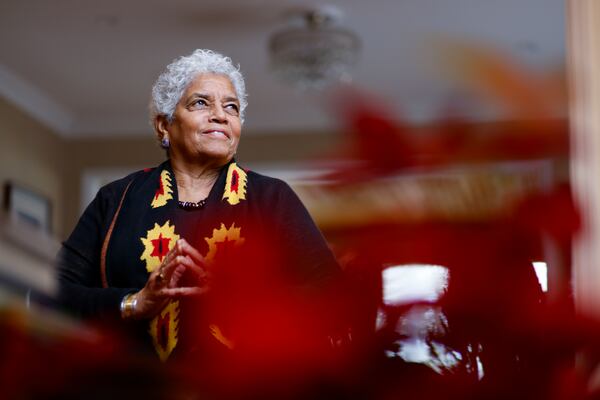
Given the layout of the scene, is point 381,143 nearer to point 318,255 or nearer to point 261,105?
point 318,255

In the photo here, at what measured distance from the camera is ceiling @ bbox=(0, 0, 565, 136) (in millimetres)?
3988

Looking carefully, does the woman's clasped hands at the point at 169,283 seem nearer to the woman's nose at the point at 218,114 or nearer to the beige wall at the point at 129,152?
the woman's nose at the point at 218,114

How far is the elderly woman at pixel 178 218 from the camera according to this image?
67 centimetres

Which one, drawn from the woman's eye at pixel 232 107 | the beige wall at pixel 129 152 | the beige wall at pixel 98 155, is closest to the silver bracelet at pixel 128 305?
the woman's eye at pixel 232 107

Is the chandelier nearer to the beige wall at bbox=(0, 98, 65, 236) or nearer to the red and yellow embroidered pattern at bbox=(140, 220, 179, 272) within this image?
the beige wall at bbox=(0, 98, 65, 236)

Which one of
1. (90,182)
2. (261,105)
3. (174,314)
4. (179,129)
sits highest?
(261,105)

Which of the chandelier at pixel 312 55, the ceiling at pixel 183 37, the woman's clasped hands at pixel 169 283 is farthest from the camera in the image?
the ceiling at pixel 183 37

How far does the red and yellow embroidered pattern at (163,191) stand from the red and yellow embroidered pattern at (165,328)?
114 millimetres

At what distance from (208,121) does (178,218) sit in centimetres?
11

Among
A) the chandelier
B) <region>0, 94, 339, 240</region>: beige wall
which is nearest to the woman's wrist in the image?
the chandelier

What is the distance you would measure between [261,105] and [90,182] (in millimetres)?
1245

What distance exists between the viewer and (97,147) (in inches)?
227

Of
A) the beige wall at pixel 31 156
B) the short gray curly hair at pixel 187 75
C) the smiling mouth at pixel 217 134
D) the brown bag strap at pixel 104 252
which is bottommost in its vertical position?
the brown bag strap at pixel 104 252

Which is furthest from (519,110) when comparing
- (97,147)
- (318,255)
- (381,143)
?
(97,147)
